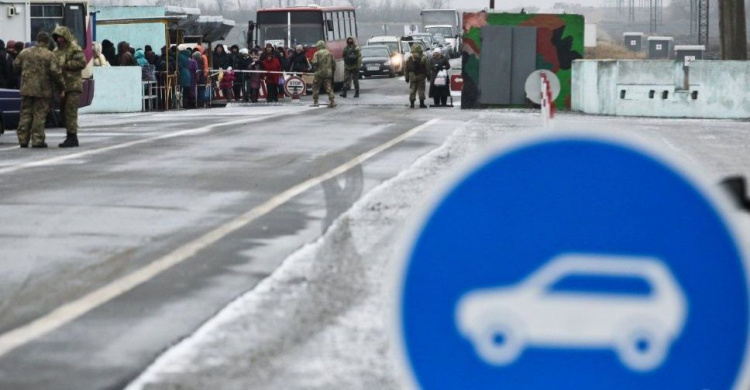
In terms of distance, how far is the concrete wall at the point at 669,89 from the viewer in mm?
32938

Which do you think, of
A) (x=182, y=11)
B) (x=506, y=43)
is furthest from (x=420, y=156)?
(x=182, y=11)

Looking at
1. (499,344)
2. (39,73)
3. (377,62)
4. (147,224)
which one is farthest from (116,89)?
(499,344)

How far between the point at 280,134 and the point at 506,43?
507 inches

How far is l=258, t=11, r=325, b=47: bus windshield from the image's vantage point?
168 feet

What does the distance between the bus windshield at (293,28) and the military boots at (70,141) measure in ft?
95.1

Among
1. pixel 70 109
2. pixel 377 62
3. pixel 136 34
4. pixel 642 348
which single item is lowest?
pixel 642 348

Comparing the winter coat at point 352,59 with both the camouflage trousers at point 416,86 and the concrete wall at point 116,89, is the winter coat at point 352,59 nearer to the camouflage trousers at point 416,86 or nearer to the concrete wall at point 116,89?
the camouflage trousers at point 416,86

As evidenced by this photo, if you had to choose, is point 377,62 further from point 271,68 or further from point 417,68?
point 417,68

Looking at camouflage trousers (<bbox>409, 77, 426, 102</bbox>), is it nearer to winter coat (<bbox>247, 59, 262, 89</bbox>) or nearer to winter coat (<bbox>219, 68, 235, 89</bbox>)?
winter coat (<bbox>247, 59, 262, 89</bbox>)

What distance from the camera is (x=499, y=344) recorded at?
2.68 metres

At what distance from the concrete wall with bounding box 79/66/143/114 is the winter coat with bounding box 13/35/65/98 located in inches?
481

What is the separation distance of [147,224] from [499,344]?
10149 mm

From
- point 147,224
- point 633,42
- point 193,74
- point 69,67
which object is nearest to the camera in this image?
point 147,224

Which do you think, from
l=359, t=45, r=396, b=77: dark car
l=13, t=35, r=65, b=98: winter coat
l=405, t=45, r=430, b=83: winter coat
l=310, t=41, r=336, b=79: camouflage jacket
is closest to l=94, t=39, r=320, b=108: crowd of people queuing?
l=310, t=41, r=336, b=79: camouflage jacket
